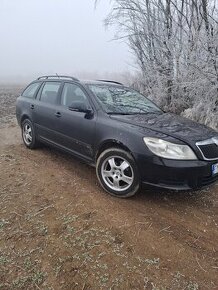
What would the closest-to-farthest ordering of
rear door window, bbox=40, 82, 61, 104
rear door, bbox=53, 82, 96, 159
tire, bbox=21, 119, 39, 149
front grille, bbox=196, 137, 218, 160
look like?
front grille, bbox=196, 137, 218, 160
rear door, bbox=53, 82, 96, 159
rear door window, bbox=40, 82, 61, 104
tire, bbox=21, 119, 39, 149

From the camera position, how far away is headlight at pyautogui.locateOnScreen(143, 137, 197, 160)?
3.82 meters

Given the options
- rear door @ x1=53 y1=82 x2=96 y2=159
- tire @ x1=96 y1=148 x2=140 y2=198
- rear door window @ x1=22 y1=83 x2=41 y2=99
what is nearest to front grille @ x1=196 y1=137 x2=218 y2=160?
tire @ x1=96 y1=148 x2=140 y2=198

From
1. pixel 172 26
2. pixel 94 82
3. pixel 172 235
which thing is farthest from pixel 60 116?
pixel 172 26

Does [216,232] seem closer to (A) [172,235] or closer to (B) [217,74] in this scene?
(A) [172,235]

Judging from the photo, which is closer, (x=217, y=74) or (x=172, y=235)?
(x=172, y=235)

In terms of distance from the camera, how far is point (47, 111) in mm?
5684

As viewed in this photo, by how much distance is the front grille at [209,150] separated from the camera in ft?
13.0

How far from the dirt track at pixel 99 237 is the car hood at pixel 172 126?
931 millimetres

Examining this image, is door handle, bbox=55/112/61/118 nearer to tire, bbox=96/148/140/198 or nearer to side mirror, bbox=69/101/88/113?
side mirror, bbox=69/101/88/113

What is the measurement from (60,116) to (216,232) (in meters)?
3.08

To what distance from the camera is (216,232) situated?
357cm

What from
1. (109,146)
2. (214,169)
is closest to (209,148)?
(214,169)

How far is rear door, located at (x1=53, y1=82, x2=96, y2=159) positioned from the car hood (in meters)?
0.48

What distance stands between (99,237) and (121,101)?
2.47 m
